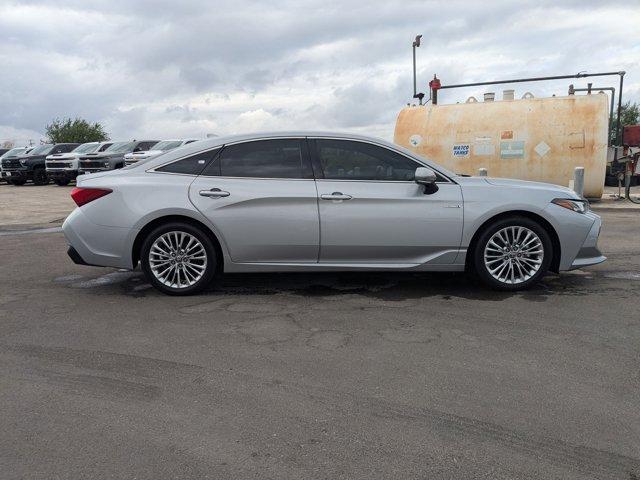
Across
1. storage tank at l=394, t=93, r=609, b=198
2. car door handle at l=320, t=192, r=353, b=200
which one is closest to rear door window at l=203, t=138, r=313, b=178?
car door handle at l=320, t=192, r=353, b=200

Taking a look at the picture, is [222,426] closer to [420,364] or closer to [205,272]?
[420,364]

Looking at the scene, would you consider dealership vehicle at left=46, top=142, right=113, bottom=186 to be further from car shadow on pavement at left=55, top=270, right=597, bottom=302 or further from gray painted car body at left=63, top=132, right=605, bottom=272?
gray painted car body at left=63, top=132, right=605, bottom=272

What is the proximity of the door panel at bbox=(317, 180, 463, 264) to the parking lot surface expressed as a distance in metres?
0.46

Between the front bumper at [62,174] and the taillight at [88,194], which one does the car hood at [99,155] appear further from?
the taillight at [88,194]

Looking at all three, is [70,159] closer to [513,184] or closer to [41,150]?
[41,150]

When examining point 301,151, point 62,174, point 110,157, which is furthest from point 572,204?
point 62,174

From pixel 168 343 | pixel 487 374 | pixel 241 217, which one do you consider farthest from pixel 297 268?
pixel 487 374

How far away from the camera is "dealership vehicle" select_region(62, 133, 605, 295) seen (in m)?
5.31

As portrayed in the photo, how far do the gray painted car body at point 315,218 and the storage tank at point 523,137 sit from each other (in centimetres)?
929

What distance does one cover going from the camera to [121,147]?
24.6 meters

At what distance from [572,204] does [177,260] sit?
3920 millimetres

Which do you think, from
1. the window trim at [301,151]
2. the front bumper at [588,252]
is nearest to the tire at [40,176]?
the window trim at [301,151]

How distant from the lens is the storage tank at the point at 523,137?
13.7m

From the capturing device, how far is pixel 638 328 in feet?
14.5
